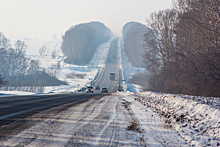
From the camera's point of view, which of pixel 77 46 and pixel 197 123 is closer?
pixel 197 123

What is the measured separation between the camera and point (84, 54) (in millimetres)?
117438

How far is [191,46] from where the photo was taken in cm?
2725

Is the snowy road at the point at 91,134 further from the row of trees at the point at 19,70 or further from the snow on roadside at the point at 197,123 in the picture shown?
the row of trees at the point at 19,70

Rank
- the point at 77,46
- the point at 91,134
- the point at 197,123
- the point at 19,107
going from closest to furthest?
1. the point at 91,134
2. the point at 197,123
3. the point at 19,107
4. the point at 77,46

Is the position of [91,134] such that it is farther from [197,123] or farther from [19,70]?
[19,70]

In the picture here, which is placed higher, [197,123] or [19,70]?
[19,70]

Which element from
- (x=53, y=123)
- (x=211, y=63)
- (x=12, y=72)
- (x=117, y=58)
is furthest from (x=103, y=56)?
(x=53, y=123)

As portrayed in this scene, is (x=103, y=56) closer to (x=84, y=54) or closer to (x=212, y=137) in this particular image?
(x=84, y=54)

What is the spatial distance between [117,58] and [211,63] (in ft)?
354

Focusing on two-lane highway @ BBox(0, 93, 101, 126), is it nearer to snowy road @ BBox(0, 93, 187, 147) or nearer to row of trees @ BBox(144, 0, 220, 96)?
snowy road @ BBox(0, 93, 187, 147)

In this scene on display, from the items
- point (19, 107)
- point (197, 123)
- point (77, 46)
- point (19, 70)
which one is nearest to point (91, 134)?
point (197, 123)

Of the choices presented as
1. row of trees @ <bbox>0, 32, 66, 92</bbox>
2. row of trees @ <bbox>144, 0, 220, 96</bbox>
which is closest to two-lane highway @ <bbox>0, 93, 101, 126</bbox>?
row of trees @ <bbox>144, 0, 220, 96</bbox>

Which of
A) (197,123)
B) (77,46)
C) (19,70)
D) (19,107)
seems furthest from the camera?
(77,46)

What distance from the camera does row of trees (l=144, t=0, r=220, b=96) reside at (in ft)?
62.6
